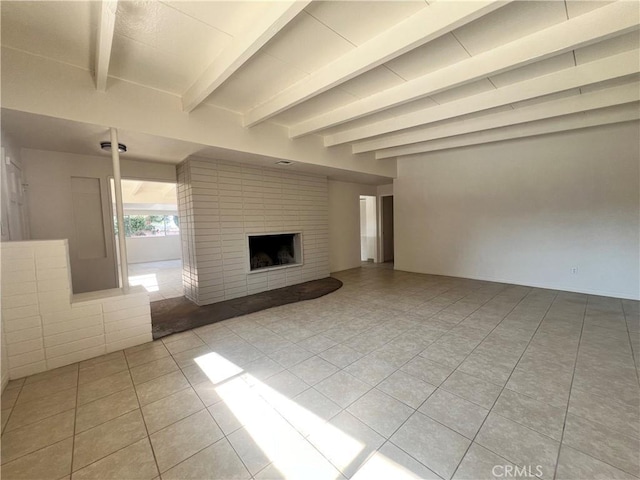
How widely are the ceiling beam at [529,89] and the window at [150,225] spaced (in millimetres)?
9558

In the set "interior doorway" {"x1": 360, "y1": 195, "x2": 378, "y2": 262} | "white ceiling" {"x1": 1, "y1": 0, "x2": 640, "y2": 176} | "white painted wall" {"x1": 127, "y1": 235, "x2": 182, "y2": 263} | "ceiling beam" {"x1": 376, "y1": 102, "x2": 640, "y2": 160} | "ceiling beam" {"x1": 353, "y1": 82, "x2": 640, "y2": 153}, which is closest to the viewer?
"white ceiling" {"x1": 1, "y1": 0, "x2": 640, "y2": 176}

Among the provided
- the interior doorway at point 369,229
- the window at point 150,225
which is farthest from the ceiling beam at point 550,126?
the window at point 150,225

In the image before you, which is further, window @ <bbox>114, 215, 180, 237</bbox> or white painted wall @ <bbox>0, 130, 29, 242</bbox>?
window @ <bbox>114, 215, 180, 237</bbox>

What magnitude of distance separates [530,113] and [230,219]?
15.6 feet

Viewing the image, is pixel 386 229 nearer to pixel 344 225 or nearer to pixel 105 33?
pixel 344 225

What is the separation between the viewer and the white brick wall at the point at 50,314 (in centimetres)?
224

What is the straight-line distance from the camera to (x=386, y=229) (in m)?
8.56

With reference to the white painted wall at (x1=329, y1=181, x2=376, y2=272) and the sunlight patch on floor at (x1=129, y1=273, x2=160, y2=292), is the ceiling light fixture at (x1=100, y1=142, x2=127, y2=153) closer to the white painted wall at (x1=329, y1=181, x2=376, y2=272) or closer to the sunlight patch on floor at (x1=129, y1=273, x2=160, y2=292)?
the sunlight patch on floor at (x1=129, y1=273, x2=160, y2=292)

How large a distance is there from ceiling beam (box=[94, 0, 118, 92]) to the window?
8.78 metres

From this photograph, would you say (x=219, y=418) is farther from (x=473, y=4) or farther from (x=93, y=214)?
(x=93, y=214)

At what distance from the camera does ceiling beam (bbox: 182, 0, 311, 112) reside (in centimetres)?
171

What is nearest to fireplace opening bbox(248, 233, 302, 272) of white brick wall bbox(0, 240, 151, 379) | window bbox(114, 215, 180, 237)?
white brick wall bbox(0, 240, 151, 379)

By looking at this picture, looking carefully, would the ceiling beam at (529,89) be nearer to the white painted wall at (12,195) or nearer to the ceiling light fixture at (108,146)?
the ceiling light fixture at (108,146)

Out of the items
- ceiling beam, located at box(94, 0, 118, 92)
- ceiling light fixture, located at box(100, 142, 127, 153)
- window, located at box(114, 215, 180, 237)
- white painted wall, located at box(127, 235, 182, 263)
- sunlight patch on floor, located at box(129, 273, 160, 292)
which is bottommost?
sunlight patch on floor, located at box(129, 273, 160, 292)
